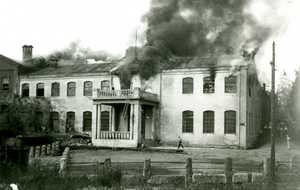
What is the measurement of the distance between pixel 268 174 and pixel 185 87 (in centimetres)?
2166

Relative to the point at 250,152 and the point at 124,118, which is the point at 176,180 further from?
the point at 124,118

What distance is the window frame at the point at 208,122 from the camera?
37812 mm

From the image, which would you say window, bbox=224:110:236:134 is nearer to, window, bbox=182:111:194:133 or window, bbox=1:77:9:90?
window, bbox=182:111:194:133

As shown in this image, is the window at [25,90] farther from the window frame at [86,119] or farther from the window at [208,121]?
the window at [208,121]

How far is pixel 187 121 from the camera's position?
38875 millimetres

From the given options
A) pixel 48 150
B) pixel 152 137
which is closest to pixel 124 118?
pixel 152 137

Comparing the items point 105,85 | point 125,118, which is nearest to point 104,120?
point 125,118

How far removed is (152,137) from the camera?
39.9 meters

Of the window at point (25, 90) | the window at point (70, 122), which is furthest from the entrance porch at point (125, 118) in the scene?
the window at point (25, 90)

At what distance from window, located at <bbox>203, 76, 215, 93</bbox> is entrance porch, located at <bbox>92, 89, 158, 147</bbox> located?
4.21 meters

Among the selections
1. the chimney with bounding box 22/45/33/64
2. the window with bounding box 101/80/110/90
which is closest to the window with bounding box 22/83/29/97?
the chimney with bounding box 22/45/33/64

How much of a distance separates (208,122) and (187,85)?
349 cm

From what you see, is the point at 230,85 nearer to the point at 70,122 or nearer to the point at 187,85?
the point at 187,85

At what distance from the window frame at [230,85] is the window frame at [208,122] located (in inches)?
84.2
